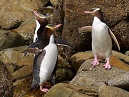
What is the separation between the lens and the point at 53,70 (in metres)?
7.25

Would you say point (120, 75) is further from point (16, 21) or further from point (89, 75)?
point (16, 21)

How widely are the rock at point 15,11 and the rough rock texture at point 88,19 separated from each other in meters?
5.49

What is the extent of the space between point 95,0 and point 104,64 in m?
2.52

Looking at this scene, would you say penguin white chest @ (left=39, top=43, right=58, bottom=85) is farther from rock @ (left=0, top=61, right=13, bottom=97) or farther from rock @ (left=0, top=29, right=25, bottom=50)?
rock @ (left=0, top=29, right=25, bottom=50)

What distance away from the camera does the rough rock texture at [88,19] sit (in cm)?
920

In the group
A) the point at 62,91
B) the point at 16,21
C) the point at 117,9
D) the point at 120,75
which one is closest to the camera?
the point at 62,91

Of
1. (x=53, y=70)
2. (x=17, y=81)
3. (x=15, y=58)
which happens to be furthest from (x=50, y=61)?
(x=15, y=58)

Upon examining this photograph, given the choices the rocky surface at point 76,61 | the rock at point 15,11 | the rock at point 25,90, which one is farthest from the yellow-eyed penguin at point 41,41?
the rock at point 15,11

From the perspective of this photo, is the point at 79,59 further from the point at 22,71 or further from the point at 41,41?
the point at 22,71

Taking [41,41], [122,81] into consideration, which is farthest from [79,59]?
[122,81]

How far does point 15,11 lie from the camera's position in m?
15.4

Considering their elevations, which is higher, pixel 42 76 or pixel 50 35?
pixel 50 35

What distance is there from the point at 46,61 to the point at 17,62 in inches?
42.9

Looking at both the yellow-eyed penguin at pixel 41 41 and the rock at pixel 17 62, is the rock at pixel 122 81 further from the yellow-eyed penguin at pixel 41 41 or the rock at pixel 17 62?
the rock at pixel 17 62
